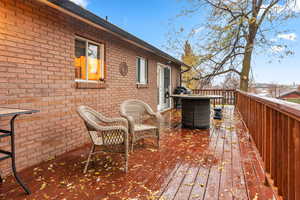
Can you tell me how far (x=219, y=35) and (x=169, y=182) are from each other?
8.73 meters

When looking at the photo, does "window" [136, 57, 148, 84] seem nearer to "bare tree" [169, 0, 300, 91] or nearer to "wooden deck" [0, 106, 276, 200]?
"wooden deck" [0, 106, 276, 200]

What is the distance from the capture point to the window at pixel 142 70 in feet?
20.3

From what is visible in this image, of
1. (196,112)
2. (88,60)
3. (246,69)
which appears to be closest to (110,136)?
(88,60)

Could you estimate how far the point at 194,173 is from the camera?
243cm

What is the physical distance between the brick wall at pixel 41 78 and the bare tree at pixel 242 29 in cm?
710

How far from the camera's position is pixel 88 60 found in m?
3.85

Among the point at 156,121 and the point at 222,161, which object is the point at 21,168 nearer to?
the point at 156,121

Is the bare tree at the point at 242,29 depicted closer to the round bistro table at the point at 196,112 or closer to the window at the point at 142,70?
the window at the point at 142,70

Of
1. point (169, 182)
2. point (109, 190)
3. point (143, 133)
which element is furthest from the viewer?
point (143, 133)

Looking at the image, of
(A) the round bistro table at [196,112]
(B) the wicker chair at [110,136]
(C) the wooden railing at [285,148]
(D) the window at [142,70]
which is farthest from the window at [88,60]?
(C) the wooden railing at [285,148]

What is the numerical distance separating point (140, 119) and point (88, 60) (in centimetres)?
160

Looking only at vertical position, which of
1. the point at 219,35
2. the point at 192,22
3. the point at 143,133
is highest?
the point at 192,22

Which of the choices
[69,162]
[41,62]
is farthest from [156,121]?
[41,62]

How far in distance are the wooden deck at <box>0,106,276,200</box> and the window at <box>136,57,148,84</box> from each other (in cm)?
317
